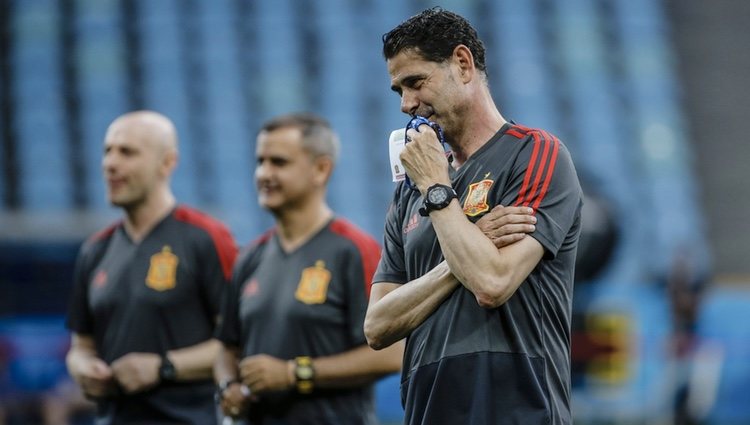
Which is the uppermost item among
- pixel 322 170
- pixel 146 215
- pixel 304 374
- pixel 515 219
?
pixel 515 219

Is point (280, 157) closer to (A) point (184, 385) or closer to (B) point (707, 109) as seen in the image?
(A) point (184, 385)

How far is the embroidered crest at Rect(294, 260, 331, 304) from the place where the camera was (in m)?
4.80

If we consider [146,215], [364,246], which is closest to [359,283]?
[364,246]

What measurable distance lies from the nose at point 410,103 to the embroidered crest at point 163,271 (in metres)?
2.27

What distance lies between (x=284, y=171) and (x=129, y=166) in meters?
0.83

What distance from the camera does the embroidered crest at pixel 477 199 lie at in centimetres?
318

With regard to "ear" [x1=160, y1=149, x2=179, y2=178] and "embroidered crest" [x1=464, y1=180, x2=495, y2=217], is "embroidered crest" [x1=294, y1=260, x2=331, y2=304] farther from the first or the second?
"embroidered crest" [x1=464, y1=180, x2=495, y2=217]

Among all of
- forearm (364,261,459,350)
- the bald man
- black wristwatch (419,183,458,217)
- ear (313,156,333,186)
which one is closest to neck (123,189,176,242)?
the bald man

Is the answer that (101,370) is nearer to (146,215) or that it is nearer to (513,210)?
(146,215)

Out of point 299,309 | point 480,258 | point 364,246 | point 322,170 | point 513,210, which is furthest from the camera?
point 322,170

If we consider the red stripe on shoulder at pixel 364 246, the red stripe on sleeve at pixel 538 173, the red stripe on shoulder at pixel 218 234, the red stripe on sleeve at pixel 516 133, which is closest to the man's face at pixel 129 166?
the red stripe on shoulder at pixel 218 234

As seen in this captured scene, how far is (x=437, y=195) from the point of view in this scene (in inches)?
121

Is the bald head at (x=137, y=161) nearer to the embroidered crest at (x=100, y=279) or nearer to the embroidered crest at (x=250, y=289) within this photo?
the embroidered crest at (x=100, y=279)

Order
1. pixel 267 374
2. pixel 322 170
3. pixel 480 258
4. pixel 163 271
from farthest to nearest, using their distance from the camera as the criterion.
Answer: pixel 163 271 < pixel 322 170 < pixel 267 374 < pixel 480 258
